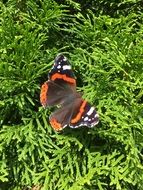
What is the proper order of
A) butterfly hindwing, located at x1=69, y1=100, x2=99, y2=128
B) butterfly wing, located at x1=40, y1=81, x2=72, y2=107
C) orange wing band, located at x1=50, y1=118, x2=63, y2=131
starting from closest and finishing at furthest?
butterfly hindwing, located at x1=69, y1=100, x2=99, y2=128 → orange wing band, located at x1=50, y1=118, x2=63, y2=131 → butterfly wing, located at x1=40, y1=81, x2=72, y2=107

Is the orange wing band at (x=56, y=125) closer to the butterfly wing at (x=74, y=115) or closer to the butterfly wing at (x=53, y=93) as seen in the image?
the butterfly wing at (x=74, y=115)

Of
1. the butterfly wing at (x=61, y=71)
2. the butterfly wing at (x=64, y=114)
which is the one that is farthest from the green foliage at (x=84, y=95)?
the butterfly wing at (x=64, y=114)

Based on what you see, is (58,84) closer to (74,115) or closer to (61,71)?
(61,71)

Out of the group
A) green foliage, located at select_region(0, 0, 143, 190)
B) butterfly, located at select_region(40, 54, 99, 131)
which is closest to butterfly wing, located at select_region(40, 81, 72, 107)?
butterfly, located at select_region(40, 54, 99, 131)

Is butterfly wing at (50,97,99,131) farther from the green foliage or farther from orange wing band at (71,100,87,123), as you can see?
the green foliage

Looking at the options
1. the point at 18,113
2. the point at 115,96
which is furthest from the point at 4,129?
the point at 115,96

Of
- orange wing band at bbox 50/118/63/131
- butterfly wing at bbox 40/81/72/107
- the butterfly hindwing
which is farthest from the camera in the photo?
butterfly wing at bbox 40/81/72/107
